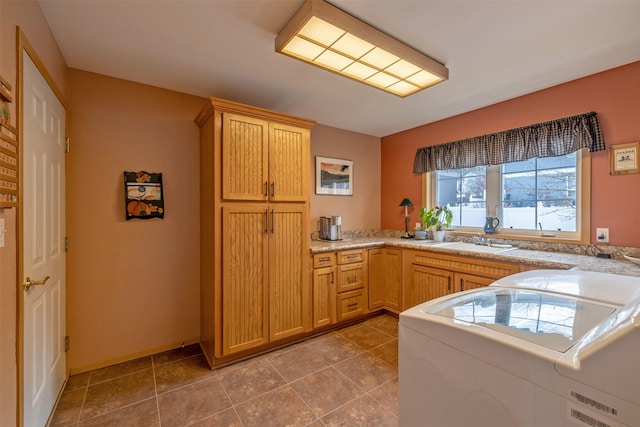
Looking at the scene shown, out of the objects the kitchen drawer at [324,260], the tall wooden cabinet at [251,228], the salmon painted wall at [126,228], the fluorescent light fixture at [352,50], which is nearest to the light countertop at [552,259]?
the kitchen drawer at [324,260]

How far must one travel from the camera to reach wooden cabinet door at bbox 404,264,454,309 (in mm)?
2656

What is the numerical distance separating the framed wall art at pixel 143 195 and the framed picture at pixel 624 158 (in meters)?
3.74

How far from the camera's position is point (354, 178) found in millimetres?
3809

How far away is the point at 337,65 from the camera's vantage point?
199 cm

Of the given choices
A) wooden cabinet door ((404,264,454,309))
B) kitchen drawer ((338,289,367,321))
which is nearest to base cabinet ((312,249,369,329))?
kitchen drawer ((338,289,367,321))

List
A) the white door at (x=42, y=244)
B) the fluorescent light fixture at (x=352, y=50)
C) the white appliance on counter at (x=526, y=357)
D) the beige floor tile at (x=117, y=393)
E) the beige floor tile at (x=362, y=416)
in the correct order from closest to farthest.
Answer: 1. the white appliance on counter at (x=526, y=357)
2. the white door at (x=42, y=244)
3. the fluorescent light fixture at (x=352, y=50)
4. the beige floor tile at (x=362, y=416)
5. the beige floor tile at (x=117, y=393)

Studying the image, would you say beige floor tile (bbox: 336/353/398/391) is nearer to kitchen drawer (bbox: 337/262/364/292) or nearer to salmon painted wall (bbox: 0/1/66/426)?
kitchen drawer (bbox: 337/262/364/292)

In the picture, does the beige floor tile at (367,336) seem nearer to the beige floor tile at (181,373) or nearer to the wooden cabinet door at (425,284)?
the wooden cabinet door at (425,284)

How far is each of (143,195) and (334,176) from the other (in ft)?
7.03

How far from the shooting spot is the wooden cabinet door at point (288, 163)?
95.4 inches

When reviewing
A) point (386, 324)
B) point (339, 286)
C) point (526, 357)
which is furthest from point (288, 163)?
point (526, 357)

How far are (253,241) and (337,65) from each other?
1525 mm

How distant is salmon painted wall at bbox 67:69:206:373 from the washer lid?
2.31m

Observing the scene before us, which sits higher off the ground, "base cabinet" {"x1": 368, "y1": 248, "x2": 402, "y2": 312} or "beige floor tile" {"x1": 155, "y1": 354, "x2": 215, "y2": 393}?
"base cabinet" {"x1": 368, "y1": 248, "x2": 402, "y2": 312}
